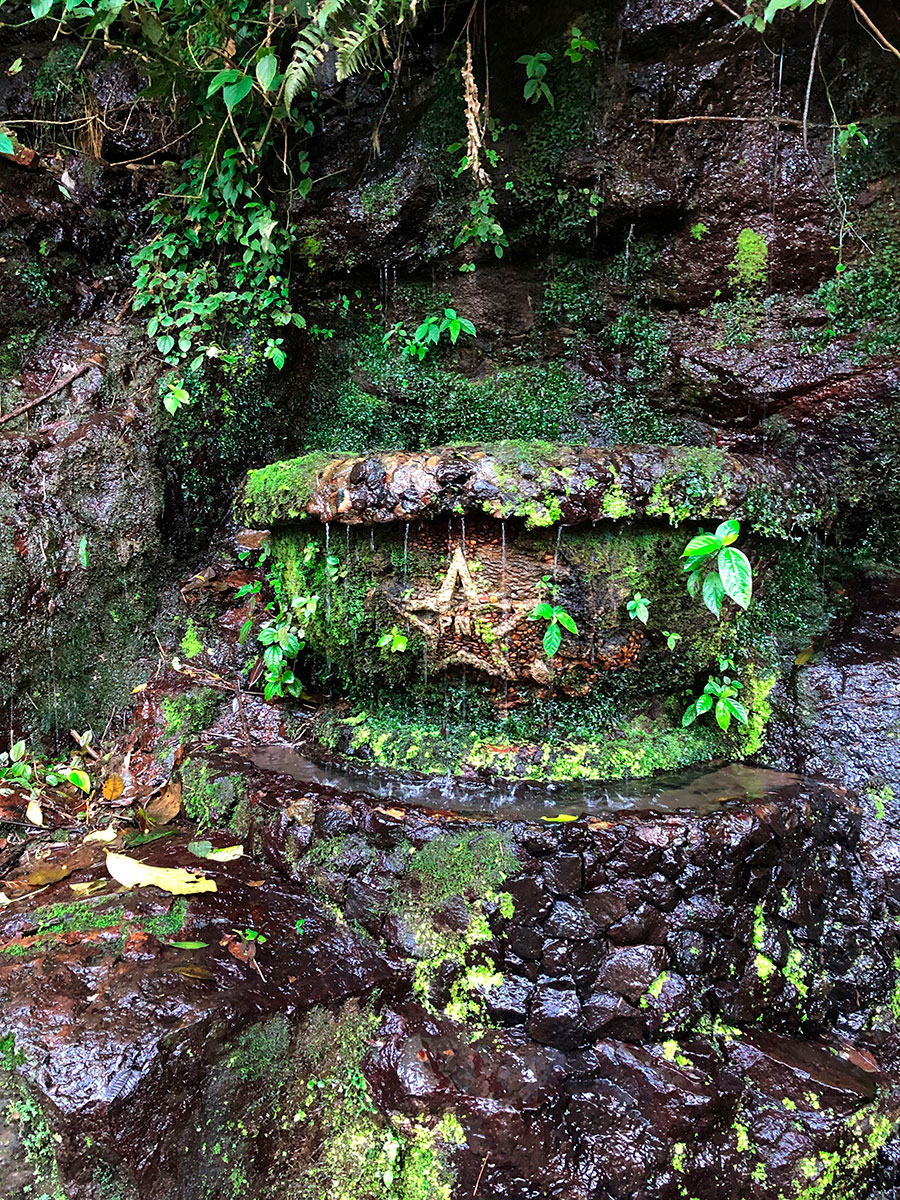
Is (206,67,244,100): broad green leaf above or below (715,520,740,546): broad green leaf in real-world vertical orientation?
above

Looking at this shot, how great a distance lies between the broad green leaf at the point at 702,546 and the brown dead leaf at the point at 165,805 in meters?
2.90

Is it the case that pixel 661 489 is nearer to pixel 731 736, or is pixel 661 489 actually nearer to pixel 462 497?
pixel 462 497

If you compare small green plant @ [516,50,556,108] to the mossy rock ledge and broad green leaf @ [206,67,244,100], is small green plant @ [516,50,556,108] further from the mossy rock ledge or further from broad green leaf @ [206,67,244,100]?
the mossy rock ledge

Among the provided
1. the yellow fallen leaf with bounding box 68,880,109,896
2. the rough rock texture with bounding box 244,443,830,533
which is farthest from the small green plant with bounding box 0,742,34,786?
Result: the rough rock texture with bounding box 244,443,830,533

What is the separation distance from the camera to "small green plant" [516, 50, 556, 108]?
4156 millimetres

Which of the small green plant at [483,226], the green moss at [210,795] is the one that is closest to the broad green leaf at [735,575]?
the green moss at [210,795]

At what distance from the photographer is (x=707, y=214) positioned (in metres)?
4.20

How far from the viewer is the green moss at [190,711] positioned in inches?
148

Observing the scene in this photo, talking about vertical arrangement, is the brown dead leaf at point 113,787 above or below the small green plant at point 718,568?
below

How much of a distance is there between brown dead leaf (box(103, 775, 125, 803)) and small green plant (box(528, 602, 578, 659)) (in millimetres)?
2563

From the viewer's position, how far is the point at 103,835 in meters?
3.22

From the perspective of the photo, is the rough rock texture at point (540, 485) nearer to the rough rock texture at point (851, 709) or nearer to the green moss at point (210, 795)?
the rough rock texture at point (851, 709)

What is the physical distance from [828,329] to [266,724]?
4285 millimetres

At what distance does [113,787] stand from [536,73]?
5.28 meters
